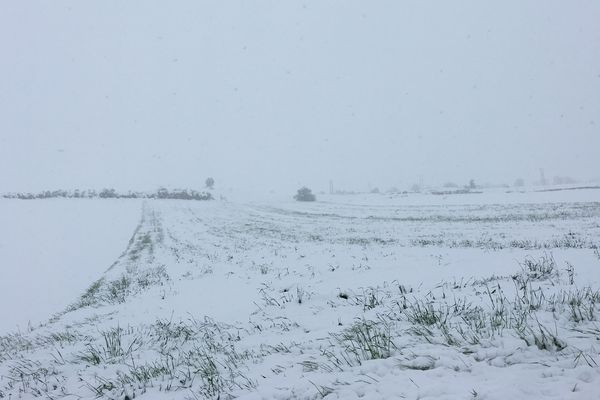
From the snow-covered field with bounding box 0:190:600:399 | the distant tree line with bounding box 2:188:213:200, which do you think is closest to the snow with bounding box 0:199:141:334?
the snow-covered field with bounding box 0:190:600:399

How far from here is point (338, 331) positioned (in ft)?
19.0

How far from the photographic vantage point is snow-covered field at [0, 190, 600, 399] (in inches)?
149

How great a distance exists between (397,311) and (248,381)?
9.53 feet

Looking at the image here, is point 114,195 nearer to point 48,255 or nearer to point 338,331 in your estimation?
point 48,255

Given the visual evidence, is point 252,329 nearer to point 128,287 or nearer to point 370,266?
point 370,266

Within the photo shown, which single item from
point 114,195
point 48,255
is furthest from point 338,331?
point 114,195

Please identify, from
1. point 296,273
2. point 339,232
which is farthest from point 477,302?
point 339,232

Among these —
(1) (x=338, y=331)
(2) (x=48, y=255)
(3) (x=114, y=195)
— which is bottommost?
(2) (x=48, y=255)

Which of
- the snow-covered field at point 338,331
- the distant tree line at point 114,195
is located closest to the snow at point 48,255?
the snow-covered field at point 338,331

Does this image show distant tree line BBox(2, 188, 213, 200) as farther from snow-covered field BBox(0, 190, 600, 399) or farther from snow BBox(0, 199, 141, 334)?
snow-covered field BBox(0, 190, 600, 399)

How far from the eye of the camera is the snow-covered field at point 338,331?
3.79 meters

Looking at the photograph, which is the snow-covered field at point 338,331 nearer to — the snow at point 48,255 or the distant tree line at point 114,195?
the snow at point 48,255

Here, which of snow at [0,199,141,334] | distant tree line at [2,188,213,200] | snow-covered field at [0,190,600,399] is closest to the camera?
snow-covered field at [0,190,600,399]

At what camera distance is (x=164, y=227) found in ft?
102
